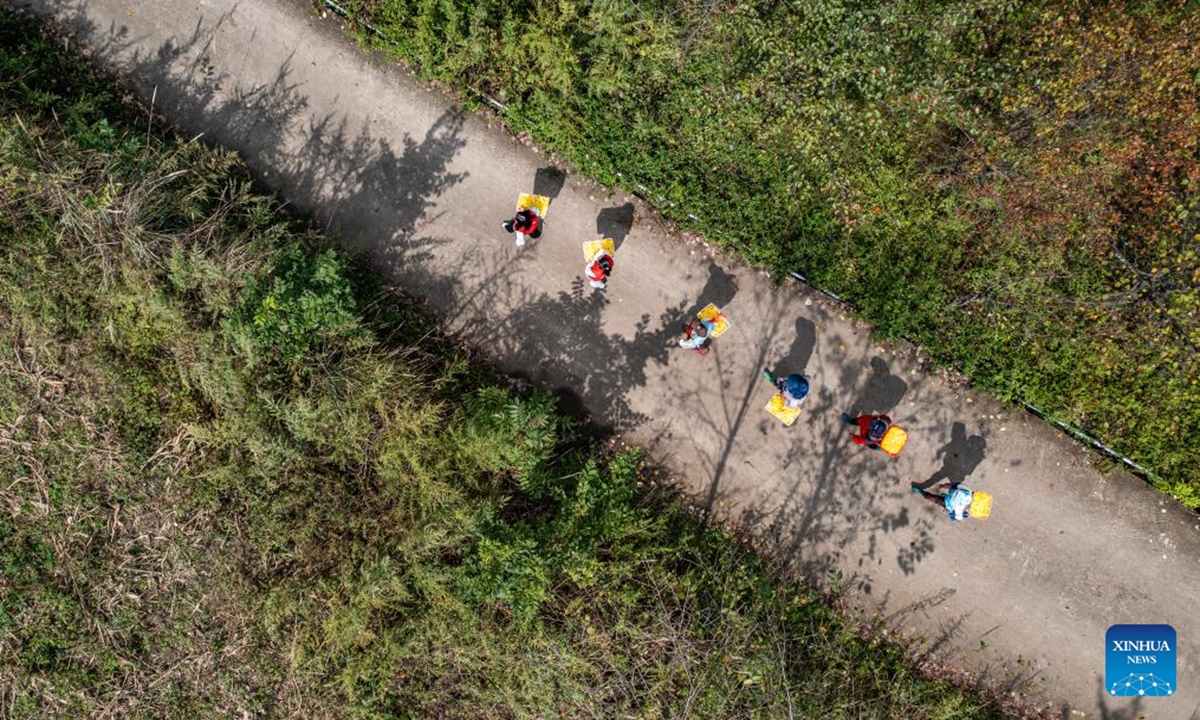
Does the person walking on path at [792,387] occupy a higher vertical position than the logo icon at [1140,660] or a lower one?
higher

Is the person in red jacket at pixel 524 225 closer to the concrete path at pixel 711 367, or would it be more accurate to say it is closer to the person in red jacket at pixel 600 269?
the concrete path at pixel 711 367

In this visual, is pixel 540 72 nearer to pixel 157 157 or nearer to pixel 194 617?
pixel 157 157

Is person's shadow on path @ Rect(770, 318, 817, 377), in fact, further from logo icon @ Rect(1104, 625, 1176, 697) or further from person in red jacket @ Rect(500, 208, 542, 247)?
logo icon @ Rect(1104, 625, 1176, 697)

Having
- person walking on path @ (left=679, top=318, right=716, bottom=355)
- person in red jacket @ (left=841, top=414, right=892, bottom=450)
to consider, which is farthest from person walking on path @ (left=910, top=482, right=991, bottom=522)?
person walking on path @ (left=679, top=318, right=716, bottom=355)

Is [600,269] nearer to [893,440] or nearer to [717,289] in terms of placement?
[717,289]

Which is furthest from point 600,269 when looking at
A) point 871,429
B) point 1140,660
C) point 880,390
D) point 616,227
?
point 1140,660

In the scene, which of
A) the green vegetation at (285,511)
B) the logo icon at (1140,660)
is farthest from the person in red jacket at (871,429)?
the logo icon at (1140,660)

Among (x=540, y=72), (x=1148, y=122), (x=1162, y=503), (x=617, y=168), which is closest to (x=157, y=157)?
(x=540, y=72)
